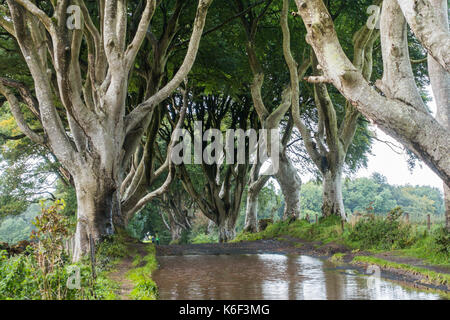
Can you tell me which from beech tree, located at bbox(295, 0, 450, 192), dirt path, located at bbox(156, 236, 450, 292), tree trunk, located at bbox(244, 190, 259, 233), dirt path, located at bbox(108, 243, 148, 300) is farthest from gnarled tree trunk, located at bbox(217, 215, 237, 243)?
beech tree, located at bbox(295, 0, 450, 192)

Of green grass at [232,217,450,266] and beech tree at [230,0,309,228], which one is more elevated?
beech tree at [230,0,309,228]

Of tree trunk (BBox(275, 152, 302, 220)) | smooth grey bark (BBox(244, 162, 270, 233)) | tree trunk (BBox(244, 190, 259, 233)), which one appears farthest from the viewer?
tree trunk (BBox(244, 190, 259, 233))

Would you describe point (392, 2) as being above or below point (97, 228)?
above

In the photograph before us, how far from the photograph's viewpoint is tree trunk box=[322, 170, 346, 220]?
15.9 metres

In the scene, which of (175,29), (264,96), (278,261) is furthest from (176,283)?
(264,96)

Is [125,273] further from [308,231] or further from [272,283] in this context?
[308,231]

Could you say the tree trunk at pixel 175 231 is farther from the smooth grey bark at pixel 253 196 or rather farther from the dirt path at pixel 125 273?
the dirt path at pixel 125 273

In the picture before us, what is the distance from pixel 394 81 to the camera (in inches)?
269

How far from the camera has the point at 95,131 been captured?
408 inches

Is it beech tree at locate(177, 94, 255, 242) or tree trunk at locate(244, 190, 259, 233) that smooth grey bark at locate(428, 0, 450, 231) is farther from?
beech tree at locate(177, 94, 255, 242)

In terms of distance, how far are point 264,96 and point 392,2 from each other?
1407 cm

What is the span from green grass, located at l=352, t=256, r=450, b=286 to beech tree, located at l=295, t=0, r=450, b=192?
1931mm

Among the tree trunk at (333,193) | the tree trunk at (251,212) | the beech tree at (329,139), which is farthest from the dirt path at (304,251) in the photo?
the tree trunk at (251,212)
